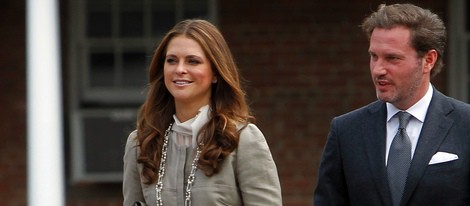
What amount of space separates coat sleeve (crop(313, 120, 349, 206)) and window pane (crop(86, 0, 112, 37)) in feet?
16.6

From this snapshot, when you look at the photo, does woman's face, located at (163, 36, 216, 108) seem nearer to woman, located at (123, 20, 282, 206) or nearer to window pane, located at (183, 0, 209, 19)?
woman, located at (123, 20, 282, 206)

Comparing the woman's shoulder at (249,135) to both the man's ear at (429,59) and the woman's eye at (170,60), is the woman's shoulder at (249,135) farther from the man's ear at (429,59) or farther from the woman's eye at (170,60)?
the man's ear at (429,59)

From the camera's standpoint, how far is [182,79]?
4.24 m

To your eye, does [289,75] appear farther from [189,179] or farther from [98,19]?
[189,179]

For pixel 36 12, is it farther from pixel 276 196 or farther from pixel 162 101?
pixel 276 196

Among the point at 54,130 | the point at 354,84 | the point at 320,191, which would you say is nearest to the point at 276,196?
the point at 320,191

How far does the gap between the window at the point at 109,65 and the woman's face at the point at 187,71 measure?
4.73 m

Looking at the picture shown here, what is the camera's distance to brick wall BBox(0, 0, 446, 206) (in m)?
9.02

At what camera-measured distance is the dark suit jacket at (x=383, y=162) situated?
4.02 meters

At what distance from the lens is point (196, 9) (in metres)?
9.09

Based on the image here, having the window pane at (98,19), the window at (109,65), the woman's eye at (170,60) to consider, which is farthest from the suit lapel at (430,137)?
the window pane at (98,19)

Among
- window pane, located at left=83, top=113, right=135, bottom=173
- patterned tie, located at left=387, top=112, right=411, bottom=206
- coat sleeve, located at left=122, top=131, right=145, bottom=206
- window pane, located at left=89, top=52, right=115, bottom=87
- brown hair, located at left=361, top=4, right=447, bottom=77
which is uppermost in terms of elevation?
brown hair, located at left=361, top=4, right=447, bottom=77

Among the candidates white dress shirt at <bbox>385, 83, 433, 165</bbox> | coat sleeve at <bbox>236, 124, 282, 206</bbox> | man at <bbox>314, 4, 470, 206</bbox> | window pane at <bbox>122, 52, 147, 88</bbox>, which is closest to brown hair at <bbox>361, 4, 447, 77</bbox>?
man at <bbox>314, 4, 470, 206</bbox>

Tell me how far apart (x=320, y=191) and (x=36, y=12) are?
3367mm
